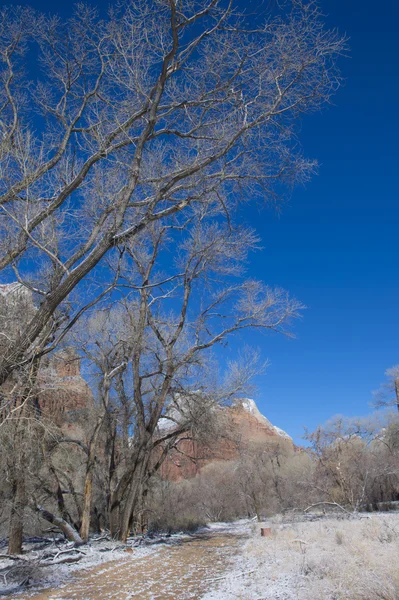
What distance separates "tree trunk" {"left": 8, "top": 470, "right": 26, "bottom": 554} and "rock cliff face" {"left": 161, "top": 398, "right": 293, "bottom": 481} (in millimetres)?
7257

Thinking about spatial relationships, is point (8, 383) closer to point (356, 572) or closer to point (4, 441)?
point (4, 441)

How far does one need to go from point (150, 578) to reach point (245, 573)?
1.81 meters

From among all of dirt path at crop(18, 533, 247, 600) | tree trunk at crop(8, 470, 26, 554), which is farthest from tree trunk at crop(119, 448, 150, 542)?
tree trunk at crop(8, 470, 26, 554)

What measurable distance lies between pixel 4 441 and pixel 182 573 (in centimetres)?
444

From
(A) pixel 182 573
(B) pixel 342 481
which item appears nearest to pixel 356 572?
(A) pixel 182 573

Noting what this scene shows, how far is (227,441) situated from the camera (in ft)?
60.8

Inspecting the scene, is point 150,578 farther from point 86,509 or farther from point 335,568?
point 86,509

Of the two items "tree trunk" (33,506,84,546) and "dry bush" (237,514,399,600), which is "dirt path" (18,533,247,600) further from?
"tree trunk" (33,506,84,546)

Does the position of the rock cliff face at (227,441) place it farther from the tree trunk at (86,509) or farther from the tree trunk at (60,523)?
the tree trunk at (60,523)

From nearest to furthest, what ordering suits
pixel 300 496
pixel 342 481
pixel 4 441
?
pixel 4 441 → pixel 342 481 → pixel 300 496

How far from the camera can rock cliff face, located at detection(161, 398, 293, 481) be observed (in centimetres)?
1730

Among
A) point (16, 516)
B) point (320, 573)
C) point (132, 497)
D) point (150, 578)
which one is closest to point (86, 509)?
point (132, 497)

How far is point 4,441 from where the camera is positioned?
670 centimetres

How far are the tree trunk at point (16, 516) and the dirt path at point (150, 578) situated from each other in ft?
7.38
